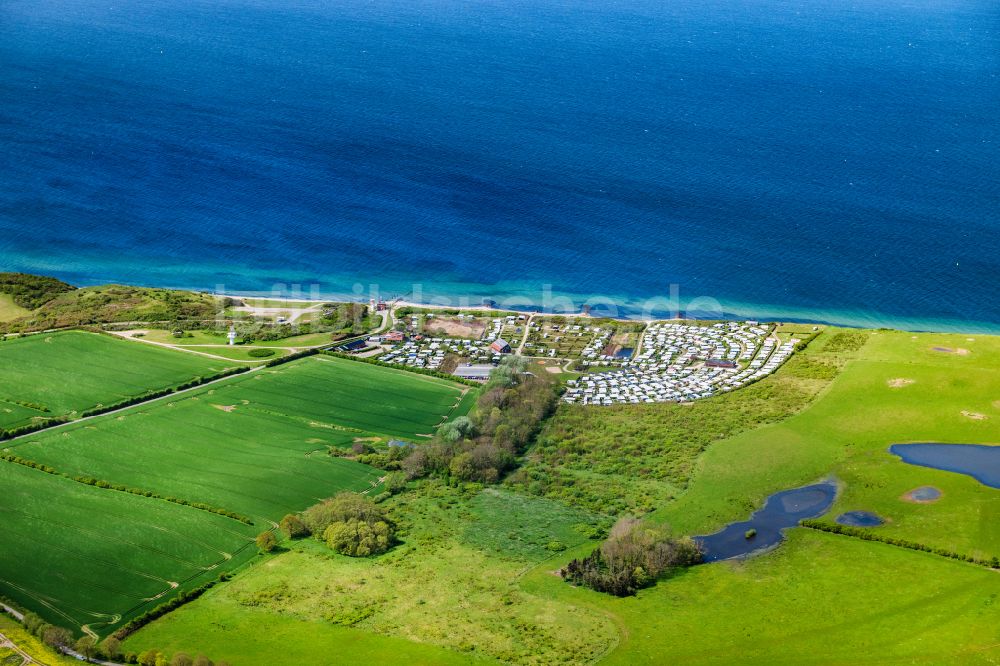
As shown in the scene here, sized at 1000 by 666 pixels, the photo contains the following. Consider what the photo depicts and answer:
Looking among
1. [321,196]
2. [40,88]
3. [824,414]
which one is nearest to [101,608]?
[824,414]

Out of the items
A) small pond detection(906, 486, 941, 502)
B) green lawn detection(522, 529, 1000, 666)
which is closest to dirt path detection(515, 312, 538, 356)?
green lawn detection(522, 529, 1000, 666)

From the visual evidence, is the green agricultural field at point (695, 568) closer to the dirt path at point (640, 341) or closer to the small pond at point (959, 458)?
the small pond at point (959, 458)

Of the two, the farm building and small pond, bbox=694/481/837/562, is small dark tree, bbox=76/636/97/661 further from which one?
the farm building

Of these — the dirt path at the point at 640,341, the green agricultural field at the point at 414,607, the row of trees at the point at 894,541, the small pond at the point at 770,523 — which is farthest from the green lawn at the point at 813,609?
the dirt path at the point at 640,341

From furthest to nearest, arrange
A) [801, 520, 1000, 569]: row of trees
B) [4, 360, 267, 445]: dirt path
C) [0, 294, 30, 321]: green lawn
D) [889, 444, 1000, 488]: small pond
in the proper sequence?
1. [0, 294, 30, 321]: green lawn
2. [4, 360, 267, 445]: dirt path
3. [889, 444, 1000, 488]: small pond
4. [801, 520, 1000, 569]: row of trees

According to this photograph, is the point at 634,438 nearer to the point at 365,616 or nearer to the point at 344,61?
the point at 365,616

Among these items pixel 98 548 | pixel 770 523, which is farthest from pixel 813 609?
pixel 98 548

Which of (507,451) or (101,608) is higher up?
(507,451)
